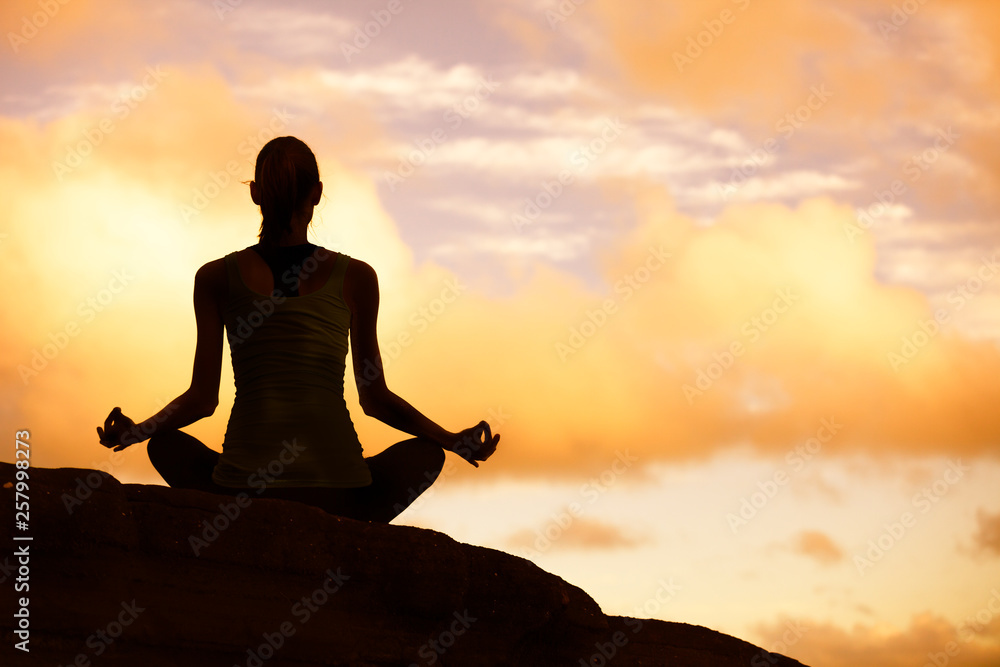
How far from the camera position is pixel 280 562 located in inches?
243

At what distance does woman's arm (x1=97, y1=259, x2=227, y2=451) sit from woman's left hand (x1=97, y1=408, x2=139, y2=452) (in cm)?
4

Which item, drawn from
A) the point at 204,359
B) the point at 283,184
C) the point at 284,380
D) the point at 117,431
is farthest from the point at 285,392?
the point at 283,184

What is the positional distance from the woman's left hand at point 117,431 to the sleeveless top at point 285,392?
0.52 meters

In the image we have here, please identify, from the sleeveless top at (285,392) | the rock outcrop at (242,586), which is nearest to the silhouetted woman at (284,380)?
the sleeveless top at (285,392)

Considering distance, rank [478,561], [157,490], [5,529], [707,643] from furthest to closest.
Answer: [707,643]
[478,561]
[157,490]
[5,529]

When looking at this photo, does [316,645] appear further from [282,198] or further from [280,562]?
[282,198]

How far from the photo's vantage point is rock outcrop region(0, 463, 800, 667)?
5.78 metres

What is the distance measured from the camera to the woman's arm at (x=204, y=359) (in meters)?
6.27

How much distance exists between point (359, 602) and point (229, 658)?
2.53 ft

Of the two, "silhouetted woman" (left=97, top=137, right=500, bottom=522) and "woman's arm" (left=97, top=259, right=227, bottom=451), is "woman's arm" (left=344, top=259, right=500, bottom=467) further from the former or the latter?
"woman's arm" (left=97, top=259, right=227, bottom=451)

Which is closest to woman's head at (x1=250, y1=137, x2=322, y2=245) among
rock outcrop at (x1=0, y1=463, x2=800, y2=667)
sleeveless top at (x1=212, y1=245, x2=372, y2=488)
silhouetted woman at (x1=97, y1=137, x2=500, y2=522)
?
silhouetted woman at (x1=97, y1=137, x2=500, y2=522)

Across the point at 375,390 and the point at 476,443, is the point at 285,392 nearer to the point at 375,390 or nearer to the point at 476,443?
the point at 375,390

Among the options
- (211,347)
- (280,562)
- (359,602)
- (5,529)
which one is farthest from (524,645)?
(5,529)

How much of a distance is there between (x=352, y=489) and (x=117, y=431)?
1348 mm
